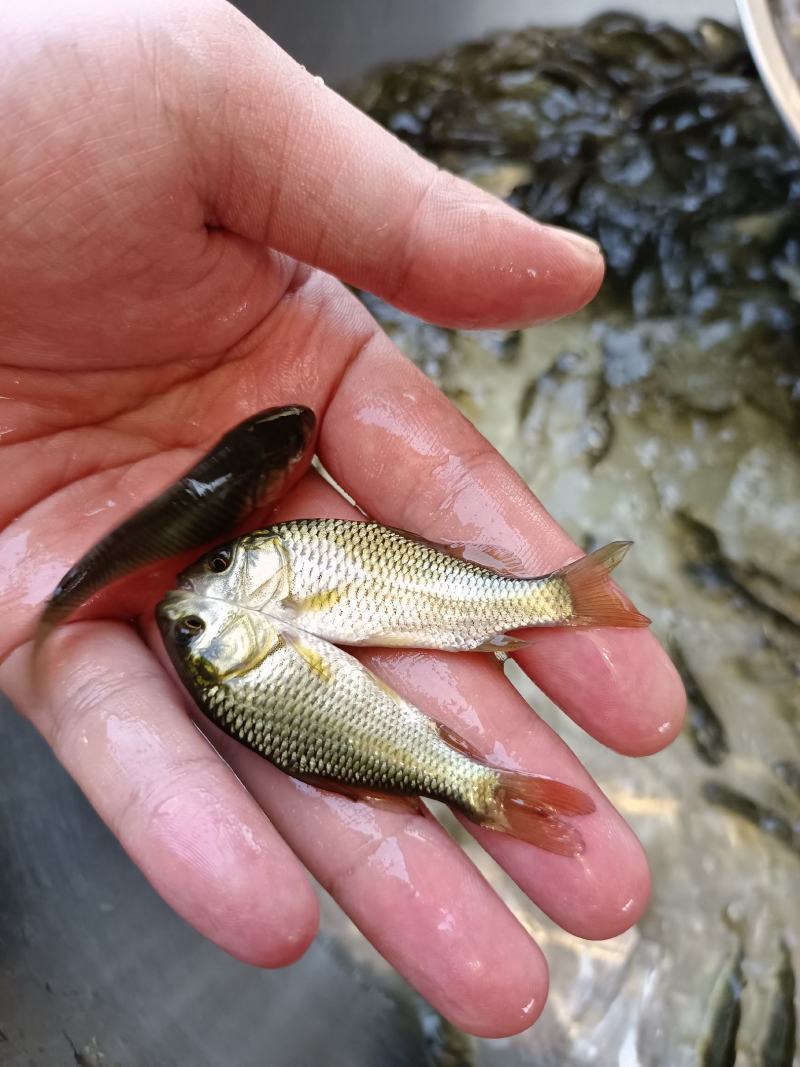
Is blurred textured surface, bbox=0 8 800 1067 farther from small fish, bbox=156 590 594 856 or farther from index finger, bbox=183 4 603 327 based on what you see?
index finger, bbox=183 4 603 327

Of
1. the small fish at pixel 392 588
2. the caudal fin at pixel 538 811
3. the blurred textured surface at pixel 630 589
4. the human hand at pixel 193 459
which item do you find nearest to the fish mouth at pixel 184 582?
the small fish at pixel 392 588

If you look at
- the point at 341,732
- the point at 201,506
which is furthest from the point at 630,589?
the point at 201,506

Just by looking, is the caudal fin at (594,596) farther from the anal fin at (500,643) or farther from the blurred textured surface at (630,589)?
the blurred textured surface at (630,589)

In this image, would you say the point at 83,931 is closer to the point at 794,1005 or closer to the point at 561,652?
the point at 561,652

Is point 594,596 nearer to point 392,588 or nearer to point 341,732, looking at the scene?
point 392,588

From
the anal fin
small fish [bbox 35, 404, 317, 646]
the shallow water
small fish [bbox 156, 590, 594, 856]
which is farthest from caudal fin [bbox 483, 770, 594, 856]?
the shallow water

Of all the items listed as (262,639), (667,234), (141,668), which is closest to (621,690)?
(262,639)
